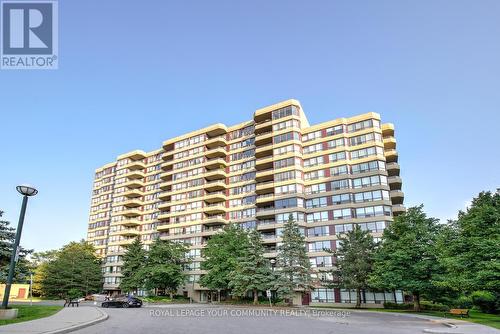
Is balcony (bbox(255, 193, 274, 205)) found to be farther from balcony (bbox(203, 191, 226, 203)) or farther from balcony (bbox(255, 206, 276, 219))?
balcony (bbox(203, 191, 226, 203))

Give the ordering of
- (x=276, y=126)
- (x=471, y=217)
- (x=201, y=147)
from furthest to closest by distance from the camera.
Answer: (x=201, y=147)
(x=276, y=126)
(x=471, y=217)

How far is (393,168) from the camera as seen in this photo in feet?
221

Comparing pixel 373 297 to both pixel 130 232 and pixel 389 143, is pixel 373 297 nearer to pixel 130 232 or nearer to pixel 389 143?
pixel 389 143

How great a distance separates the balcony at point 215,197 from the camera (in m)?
77.4

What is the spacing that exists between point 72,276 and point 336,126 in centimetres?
6345

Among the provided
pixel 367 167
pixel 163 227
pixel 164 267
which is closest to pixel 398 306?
pixel 367 167

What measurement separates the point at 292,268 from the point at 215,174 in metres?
34.6

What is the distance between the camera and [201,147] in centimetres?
8600

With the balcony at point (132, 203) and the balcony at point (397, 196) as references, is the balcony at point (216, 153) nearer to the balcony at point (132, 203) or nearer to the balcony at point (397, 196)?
the balcony at point (132, 203)

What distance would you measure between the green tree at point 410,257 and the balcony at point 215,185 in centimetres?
4123

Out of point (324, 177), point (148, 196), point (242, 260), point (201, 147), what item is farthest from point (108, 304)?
point (148, 196)

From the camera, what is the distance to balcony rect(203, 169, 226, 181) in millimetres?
79688

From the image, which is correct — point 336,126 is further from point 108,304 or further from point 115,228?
point 115,228

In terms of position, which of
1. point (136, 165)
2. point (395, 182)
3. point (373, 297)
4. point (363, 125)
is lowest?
point (373, 297)
